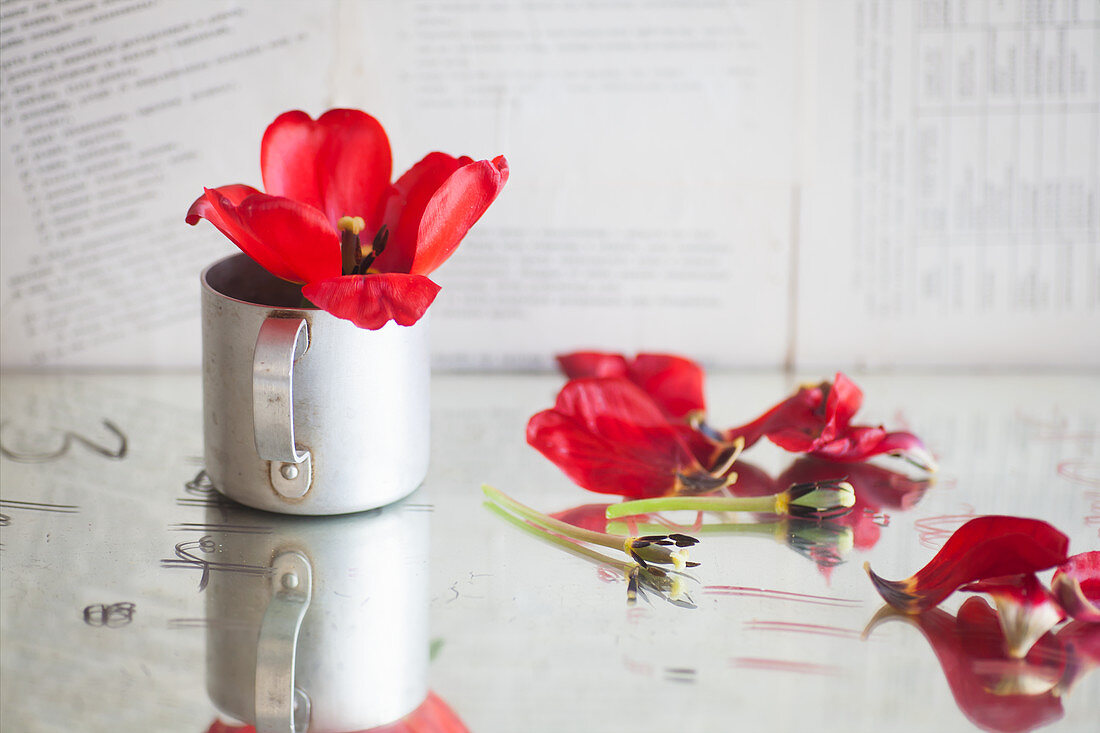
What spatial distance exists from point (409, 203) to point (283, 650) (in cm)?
24

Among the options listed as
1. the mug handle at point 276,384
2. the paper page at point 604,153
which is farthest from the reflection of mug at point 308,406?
the paper page at point 604,153

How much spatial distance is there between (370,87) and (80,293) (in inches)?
9.7

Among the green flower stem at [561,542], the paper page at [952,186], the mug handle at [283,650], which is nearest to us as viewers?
the mug handle at [283,650]

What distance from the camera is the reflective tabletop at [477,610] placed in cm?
39

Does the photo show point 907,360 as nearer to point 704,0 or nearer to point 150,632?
point 704,0

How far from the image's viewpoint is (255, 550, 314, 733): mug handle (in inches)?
15.0

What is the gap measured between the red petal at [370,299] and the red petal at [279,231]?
26 mm

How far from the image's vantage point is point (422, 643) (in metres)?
0.43

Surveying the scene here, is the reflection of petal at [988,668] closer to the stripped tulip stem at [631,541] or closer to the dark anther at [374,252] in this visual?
the stripped tulip stem at [631,541]

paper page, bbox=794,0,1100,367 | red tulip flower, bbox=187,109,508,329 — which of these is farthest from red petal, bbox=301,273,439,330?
paper page, bbox=794,0,1100,367

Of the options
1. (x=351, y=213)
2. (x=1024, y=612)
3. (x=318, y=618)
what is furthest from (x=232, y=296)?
(x=1024, y=612)

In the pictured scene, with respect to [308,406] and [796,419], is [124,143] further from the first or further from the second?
[796,419]

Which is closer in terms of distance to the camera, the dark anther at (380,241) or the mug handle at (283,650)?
the mug handle at (283,650)

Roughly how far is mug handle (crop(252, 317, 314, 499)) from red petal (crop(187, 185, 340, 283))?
0.03 meters
